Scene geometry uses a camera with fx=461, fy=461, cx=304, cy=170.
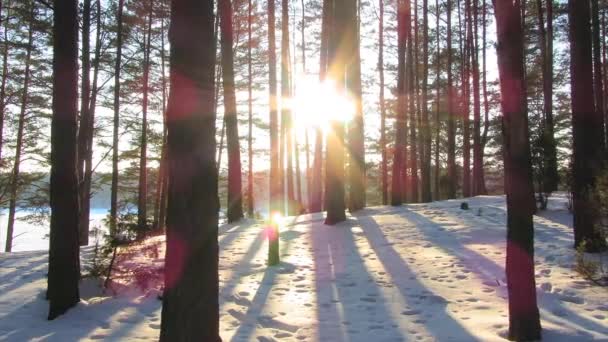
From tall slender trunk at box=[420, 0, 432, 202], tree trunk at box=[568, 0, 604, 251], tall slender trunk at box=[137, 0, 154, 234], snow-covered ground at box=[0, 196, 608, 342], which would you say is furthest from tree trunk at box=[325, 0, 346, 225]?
tall slender trunk at box=[420, 0, 432, 202]

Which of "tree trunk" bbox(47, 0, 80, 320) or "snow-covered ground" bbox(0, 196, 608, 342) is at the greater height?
"tree trunk" bbox(47, 0, 80, 320)

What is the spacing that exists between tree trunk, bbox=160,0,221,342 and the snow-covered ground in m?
1.24

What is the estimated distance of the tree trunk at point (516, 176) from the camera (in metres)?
3.79

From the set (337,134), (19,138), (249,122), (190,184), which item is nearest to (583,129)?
(337,134)

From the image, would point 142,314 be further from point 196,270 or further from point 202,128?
point 202,128

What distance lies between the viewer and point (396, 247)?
329 inches

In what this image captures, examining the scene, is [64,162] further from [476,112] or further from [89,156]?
[476,112]

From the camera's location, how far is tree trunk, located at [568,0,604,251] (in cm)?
663

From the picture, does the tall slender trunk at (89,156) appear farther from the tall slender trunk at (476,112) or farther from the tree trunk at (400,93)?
the tall slender trunk at (476,112)

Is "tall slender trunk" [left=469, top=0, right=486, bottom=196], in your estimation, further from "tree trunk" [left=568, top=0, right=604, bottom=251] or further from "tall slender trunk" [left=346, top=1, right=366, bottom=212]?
"tree trunk" [left=568, top=0, right=604, bottom=251]

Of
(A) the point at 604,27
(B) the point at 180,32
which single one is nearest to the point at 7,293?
(B) the point at 180,32

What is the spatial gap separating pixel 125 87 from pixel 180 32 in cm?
1531

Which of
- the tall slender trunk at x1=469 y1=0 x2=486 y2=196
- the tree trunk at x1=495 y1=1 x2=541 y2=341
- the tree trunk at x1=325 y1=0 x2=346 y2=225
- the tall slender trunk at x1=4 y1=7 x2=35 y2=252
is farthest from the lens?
the tall slender trunk at x1=469 y1=0 x2=486 y2=196

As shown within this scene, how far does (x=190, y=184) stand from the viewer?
3254mm
